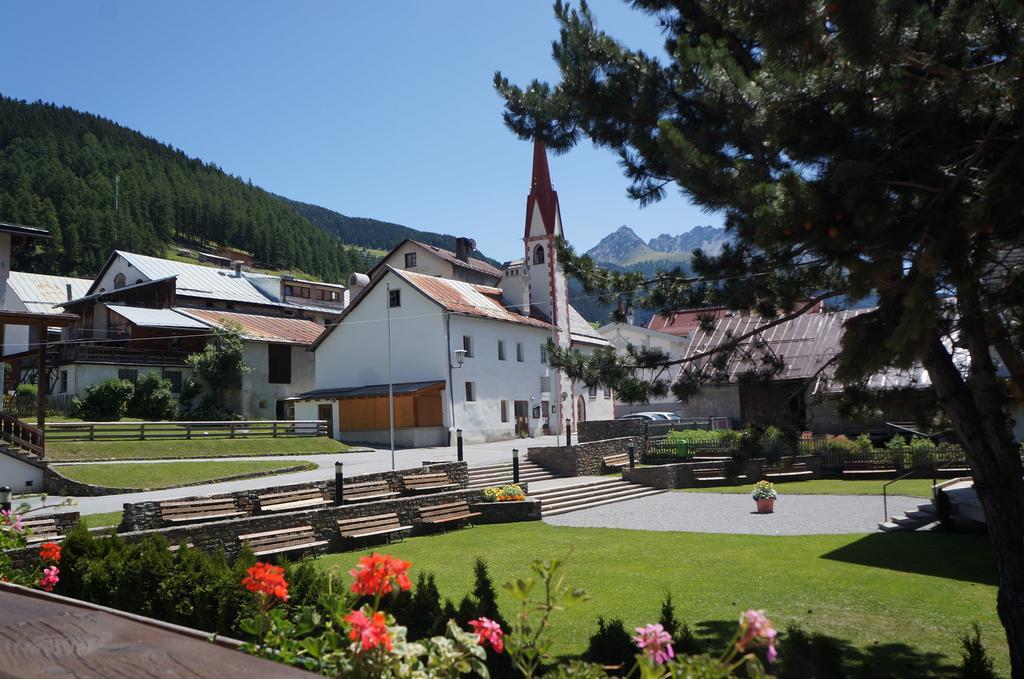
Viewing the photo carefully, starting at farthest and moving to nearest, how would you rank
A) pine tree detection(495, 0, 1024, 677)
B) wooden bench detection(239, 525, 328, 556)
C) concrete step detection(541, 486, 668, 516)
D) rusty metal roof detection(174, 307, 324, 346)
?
rusty metal roof detection(174, 307, 324, 346)
concrete step detection(541, 486, 668, 516)
wooden bench detection(239, 525, 328, 556)
pine tree detection(495, 0, 1024, 677)

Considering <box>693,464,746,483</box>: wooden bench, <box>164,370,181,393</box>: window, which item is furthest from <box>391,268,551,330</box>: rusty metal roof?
<box>693,464,746,483</box>: wooden bench

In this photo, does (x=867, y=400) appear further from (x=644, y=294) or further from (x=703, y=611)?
(x=703, y=611)

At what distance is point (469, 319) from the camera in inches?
1623

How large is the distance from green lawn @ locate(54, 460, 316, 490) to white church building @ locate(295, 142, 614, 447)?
10.8 metres

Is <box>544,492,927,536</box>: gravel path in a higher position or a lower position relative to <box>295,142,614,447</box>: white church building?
lower

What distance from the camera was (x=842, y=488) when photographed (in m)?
24.2

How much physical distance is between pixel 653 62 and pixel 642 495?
20.1 meters

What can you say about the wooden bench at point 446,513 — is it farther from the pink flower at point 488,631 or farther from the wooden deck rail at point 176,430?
the wooden deck rail at point 176,430

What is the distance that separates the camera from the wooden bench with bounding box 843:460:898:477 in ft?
86.5

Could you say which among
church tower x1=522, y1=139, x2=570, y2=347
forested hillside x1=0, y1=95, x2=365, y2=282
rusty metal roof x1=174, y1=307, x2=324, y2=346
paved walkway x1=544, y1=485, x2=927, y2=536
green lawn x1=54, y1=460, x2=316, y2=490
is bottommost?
paved walkway x1=544, y1=485, x2=927, y2=536

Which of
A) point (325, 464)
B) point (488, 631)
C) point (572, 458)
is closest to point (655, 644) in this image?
point (488, 631)

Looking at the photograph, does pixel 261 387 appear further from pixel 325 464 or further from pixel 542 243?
pixel 542 243

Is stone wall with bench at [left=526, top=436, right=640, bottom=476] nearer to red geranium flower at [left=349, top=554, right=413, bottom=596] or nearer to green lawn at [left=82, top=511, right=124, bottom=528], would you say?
green lawn at [left=82, top=511, right=124, bottom=528]

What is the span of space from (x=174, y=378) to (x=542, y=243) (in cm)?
2455
